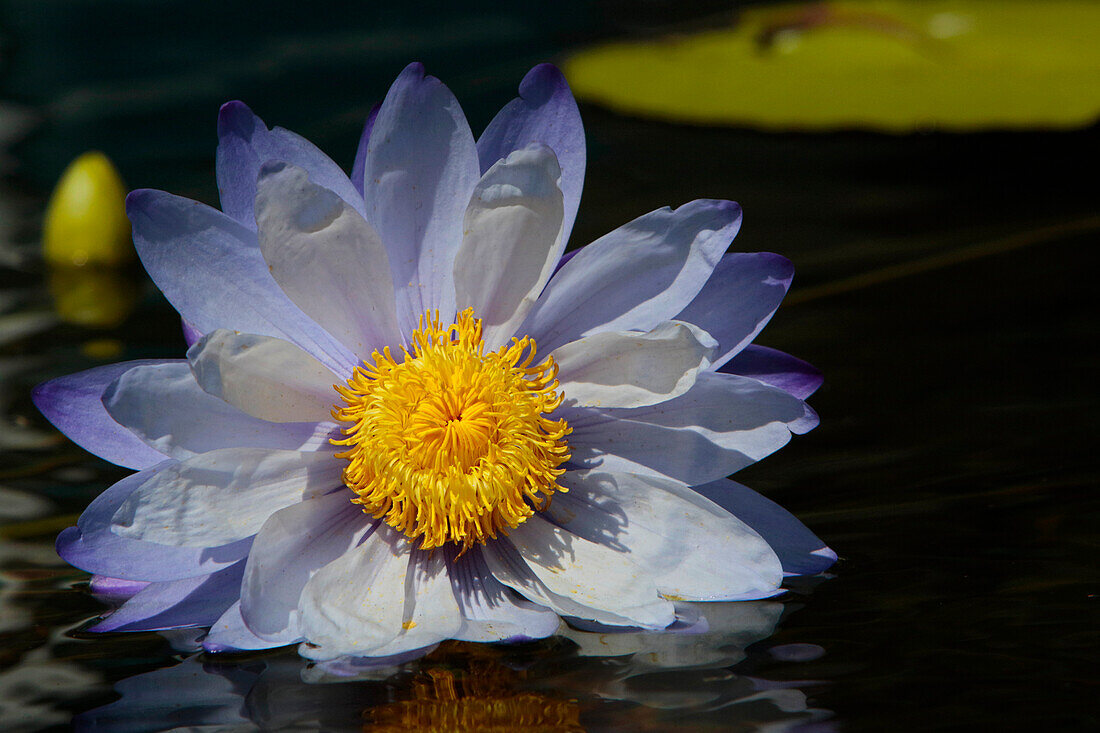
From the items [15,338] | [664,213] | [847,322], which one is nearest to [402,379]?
[664,213]

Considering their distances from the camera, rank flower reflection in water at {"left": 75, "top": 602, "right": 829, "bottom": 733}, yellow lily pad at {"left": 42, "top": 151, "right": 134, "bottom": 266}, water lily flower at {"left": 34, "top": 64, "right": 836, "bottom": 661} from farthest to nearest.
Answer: yellow lily pad at {"left": 42, "top": 151, "right": 134, "bottom": 266}, water lily flower at {"left": 34, "top": 64, "right": 836, "bottom": 661}, flower reflection in water at {"left": 75, "top": 602, "right": 829, "bottom": 733}

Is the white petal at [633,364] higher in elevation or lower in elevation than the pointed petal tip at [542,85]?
lower

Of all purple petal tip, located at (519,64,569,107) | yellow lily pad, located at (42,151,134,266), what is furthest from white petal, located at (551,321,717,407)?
yellow lily pad, located at (42,151,134,266)

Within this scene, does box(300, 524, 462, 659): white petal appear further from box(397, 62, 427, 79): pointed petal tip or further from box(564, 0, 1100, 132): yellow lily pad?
box(564, 0, 1100, 132): yellow lily pad

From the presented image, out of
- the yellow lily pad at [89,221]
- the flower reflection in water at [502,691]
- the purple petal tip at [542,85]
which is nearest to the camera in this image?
the flower reflection in water at [502,691]

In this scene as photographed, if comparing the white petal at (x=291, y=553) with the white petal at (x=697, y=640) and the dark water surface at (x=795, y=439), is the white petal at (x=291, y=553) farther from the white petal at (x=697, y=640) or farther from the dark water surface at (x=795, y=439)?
the white petal at (x=697, y=640)

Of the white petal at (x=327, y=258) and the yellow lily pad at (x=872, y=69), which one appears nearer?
the white petal at (x=327, y=258)

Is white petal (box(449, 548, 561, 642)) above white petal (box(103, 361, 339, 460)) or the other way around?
the other way around

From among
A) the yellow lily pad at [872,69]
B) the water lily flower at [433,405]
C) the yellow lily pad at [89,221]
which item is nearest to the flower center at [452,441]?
the water lily flower at [433,405]
